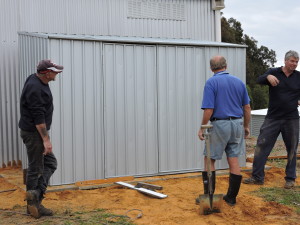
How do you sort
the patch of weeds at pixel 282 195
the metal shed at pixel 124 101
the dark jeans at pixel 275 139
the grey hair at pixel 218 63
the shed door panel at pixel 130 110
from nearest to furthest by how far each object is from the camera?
the grey hair at pixel 218 63
the patch of weeds at pixel 282 195
the metal shed at pixel 124 101
the dark jeans at pixel 275 139
the shed door panel at pixel 130 110

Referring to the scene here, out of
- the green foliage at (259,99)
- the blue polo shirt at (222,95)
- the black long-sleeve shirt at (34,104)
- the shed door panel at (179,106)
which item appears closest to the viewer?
the black long-sleeve shirt at (34,104)

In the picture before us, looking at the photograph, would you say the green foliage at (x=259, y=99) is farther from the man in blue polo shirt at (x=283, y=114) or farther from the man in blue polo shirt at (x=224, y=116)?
the man in blue polo shirt at (x=224, y=116)

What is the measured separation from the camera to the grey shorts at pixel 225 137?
5.63 m

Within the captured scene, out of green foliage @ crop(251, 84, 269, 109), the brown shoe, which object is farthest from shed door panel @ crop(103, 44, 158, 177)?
green foliage @ crop(251, 84, 269, 109)

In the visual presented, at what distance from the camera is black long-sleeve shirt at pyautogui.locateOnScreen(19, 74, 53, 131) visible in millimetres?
5078

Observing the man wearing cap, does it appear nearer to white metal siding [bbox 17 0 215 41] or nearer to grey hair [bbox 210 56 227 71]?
grey hair [bbox 210 56 227 71]

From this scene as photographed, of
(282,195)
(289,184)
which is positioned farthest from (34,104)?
(289,184)

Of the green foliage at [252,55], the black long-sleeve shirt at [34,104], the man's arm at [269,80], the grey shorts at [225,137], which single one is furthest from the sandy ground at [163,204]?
the green foliage at [252,55]

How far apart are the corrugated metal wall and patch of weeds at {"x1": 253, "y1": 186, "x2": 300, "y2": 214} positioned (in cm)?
472

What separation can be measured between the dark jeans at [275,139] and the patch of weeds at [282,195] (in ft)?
1.10

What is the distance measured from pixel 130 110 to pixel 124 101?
0.61 ft

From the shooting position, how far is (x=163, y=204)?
19.5 ft

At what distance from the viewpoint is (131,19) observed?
32.4 feet

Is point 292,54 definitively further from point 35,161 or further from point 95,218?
point 35,161
